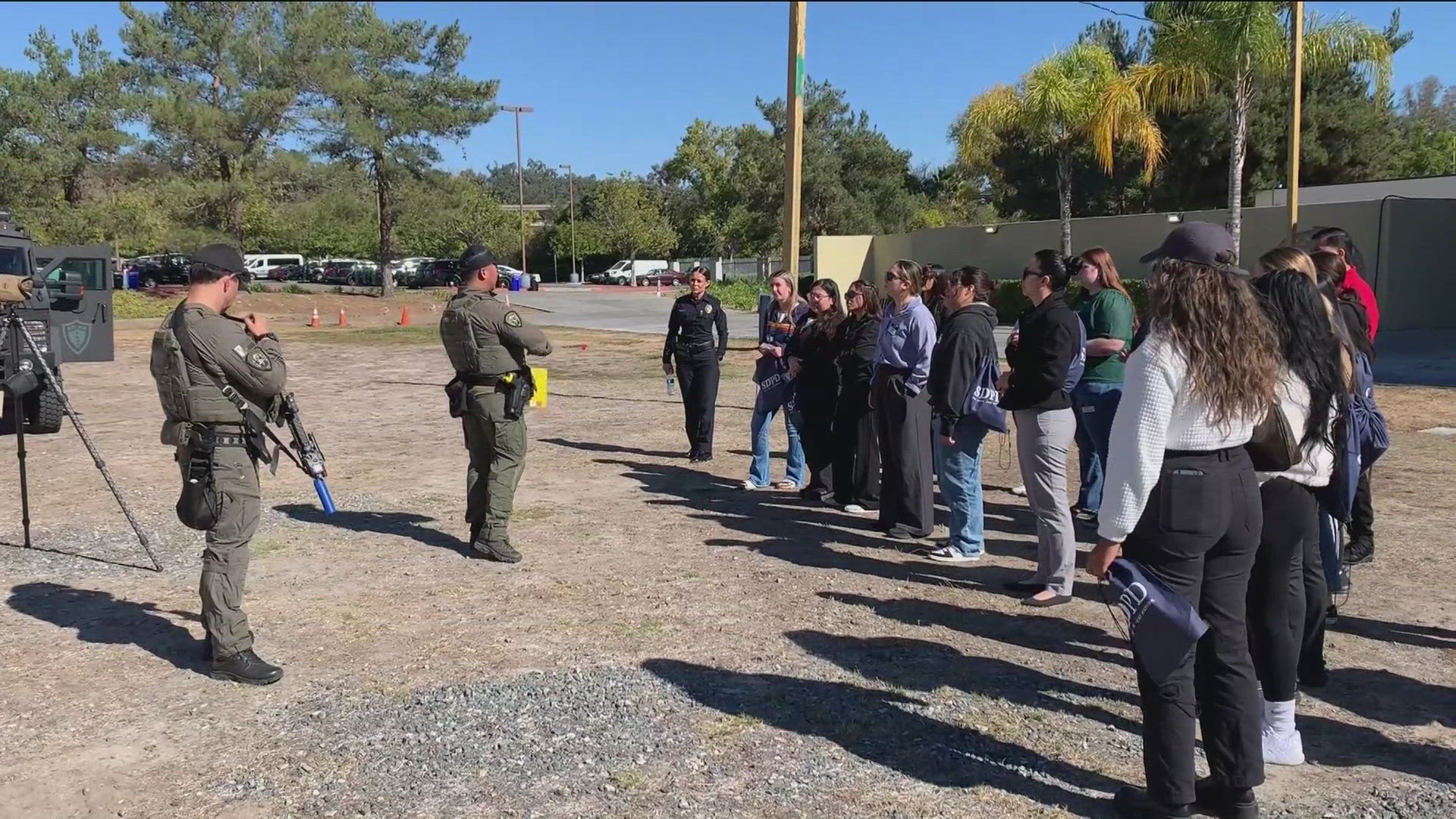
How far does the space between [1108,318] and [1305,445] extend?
308cm

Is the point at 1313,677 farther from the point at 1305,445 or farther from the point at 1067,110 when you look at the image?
the point at 1067,110

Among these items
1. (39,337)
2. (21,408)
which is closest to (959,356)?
(21,408)

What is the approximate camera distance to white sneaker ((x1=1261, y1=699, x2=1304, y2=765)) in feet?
12.6

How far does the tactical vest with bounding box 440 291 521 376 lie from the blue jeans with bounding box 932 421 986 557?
100 inches

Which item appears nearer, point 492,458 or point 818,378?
point 492,458

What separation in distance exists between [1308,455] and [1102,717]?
1.34 metres

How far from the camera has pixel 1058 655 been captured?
4.97 m

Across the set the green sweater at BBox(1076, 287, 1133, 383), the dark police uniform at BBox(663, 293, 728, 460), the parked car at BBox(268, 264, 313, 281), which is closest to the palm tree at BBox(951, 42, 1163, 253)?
the dark police uniform at BBox(663, 293, 728, 460)

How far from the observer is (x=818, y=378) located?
26.3 feet

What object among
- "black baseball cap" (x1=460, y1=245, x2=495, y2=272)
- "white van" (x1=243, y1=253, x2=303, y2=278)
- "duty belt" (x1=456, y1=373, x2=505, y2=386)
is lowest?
"duty belt" (x1=456, y1=373, x2=505, y2=386)

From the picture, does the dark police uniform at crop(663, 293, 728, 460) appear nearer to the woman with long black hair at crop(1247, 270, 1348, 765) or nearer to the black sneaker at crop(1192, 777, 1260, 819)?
the woman with long black hair at crop(1247, 270, 1348, 765)

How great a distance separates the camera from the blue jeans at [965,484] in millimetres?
6168

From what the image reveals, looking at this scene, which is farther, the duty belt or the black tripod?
the duty belt

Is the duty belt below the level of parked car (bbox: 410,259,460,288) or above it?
below
